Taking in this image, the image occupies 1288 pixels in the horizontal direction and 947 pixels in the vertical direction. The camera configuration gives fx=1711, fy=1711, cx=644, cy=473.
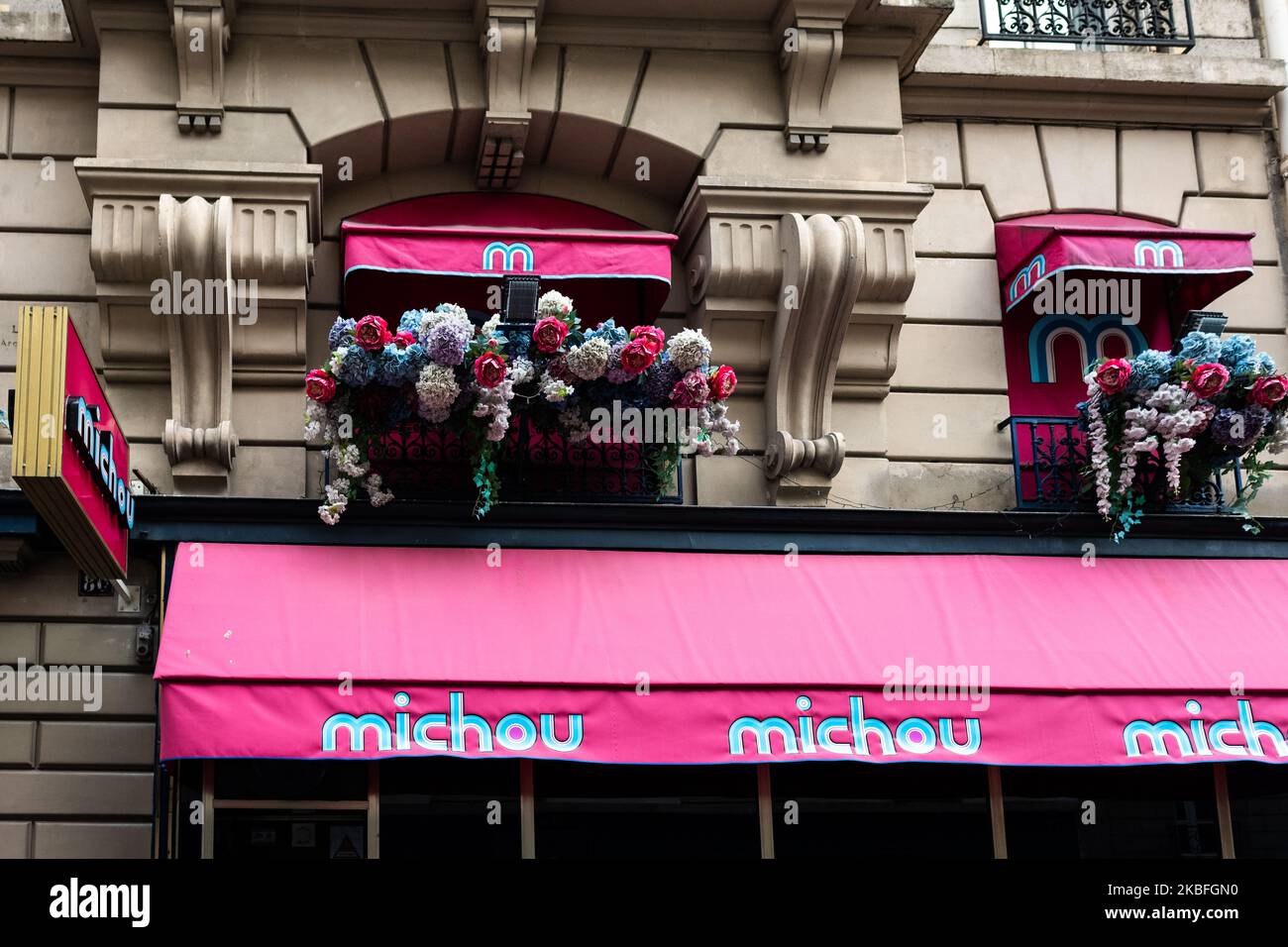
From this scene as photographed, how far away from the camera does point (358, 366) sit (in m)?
12.5

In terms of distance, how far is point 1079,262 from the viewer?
13930 millimetres

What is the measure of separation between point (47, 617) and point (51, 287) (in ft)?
8.78

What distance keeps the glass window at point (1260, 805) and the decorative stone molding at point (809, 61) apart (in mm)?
6118

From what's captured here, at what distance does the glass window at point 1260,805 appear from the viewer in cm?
1346

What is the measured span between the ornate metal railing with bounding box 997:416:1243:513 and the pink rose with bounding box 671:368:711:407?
2.87 metres

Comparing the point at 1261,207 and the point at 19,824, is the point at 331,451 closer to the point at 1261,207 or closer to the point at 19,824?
the point at 19,824

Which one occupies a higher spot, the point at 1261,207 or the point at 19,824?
the point at 1261,207

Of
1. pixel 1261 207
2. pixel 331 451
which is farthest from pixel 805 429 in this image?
pixel 1261 207

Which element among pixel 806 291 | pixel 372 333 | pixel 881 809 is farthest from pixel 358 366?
pixel 881 809

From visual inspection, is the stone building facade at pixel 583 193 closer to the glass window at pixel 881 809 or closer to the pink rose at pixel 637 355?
the pink rose at pixel 637 355

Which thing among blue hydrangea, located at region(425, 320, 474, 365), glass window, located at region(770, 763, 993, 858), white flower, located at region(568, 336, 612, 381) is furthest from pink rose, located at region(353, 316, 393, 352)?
glass window, located at region(770, 763, 993, 858)

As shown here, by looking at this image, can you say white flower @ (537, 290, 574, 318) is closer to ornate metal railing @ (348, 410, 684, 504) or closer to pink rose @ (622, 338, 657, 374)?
pink rose @ (622, 338, 657, 374)

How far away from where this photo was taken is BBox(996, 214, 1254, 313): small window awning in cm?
1404

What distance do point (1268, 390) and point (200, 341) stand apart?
323 inches
